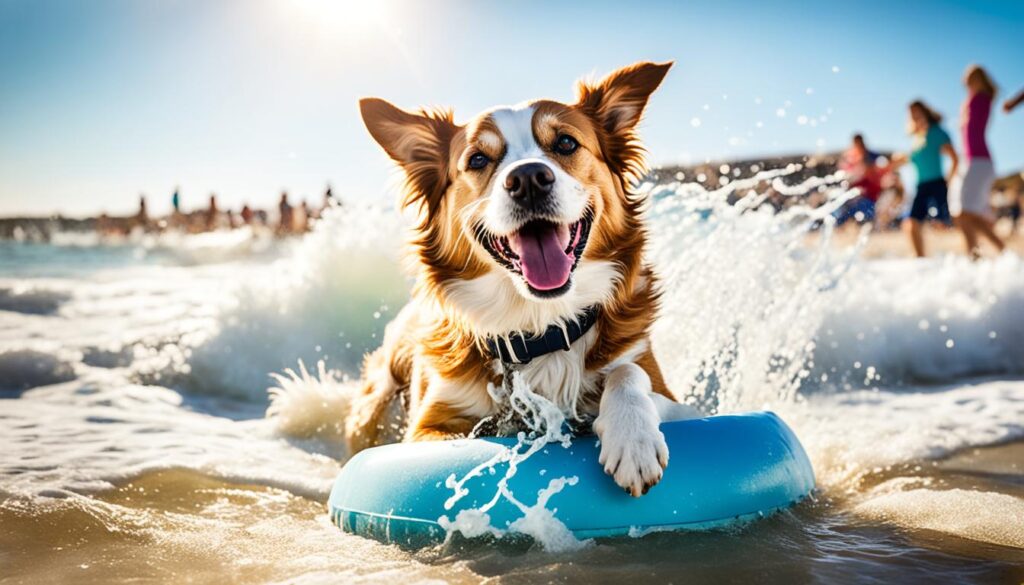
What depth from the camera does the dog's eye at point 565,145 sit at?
3.46m

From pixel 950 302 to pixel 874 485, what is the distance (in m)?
4.87

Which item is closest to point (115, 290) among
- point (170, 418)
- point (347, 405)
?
point (170, 418)

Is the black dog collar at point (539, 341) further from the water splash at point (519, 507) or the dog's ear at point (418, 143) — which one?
the dog's ear at point (418, 143)

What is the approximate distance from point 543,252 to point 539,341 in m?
0.38

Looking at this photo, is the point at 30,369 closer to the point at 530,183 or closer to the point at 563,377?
the point at 563,377

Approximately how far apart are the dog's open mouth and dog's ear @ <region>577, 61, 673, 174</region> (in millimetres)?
619

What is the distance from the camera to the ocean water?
105 inches

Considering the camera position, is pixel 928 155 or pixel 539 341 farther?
pixel 928 155

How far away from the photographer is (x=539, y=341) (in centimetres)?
334

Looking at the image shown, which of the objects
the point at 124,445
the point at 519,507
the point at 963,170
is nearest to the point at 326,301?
the point at 124,445

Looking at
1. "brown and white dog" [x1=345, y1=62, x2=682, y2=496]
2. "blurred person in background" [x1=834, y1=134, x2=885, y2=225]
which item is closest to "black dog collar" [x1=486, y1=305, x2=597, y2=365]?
"brown and white dog" [x1=345, y1=62, x2=682, y2=496]

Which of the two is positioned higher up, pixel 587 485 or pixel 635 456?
pixel 635 456

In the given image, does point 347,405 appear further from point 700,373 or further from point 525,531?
point 525,531

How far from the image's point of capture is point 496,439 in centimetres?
300
